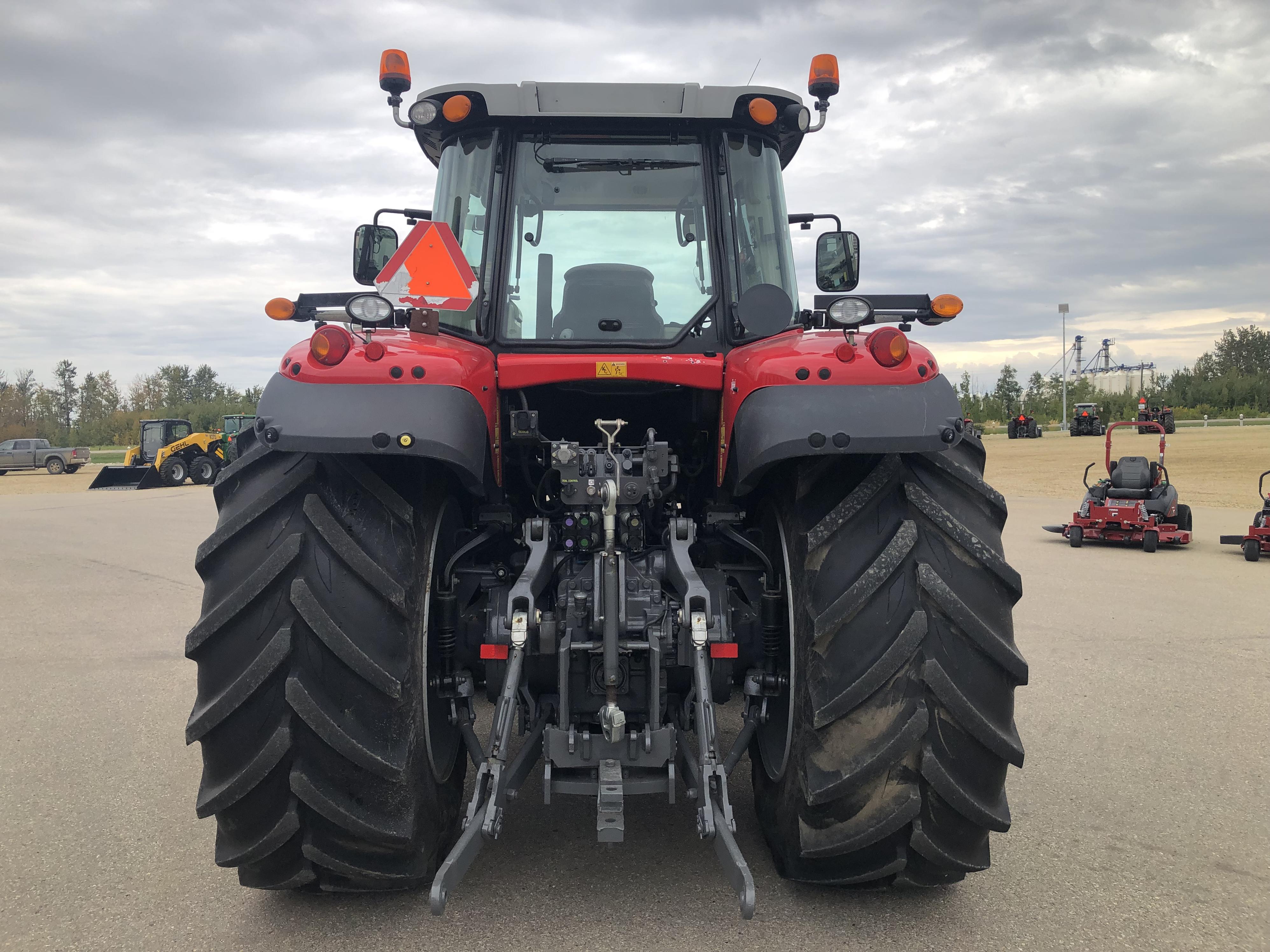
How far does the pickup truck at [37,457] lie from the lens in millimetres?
38625

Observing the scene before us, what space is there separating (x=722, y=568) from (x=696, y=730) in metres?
0.68

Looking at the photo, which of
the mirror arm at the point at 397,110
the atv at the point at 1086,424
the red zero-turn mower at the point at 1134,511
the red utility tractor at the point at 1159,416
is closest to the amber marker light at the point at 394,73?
the mirror arm at the point at 397,110

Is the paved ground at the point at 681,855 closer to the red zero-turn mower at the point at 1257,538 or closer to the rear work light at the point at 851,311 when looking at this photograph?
the rear work light at the point at 851,311

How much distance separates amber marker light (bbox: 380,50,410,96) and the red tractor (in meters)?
0.35

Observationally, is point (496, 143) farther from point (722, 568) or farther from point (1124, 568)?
point (1124, 568)

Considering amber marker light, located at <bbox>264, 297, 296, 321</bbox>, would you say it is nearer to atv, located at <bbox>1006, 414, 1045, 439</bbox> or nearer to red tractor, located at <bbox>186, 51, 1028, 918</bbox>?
red tractor, located at <bbox>186, 51, 1028, 918</bbox>

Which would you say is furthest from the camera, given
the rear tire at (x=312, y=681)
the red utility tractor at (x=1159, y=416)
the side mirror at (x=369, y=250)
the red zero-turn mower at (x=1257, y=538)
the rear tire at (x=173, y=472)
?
the red utility tractor at (x=1159, y=416)

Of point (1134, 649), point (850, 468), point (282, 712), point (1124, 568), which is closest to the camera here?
point (282, 712)

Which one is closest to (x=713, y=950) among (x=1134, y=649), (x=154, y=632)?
(x=1134, y=649)

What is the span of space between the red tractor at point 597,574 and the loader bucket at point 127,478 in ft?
92.0

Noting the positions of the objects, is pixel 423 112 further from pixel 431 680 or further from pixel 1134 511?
pixel 1134 511

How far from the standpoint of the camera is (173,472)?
29.0 meters

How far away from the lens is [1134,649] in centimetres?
628

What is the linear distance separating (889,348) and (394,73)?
232 cm
